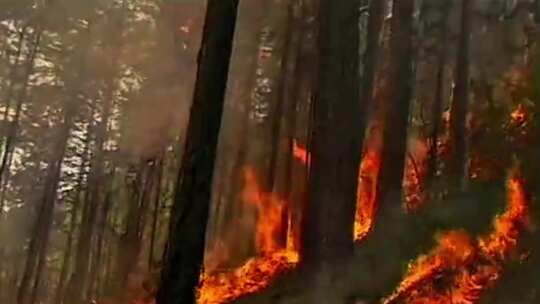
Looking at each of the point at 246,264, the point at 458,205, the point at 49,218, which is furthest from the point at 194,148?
the point at 458,205

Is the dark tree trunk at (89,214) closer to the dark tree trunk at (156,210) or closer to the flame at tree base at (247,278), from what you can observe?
the dark tree trunk at (156,210)

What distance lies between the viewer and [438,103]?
1.79 m

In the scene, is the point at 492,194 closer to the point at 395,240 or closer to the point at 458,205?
the point at 458,205

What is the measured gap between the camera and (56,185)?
5.76 ft

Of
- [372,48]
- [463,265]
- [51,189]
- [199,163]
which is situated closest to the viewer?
[199,163]

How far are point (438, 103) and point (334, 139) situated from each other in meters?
0.21

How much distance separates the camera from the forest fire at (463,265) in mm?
1611

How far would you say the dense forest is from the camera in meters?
1.63

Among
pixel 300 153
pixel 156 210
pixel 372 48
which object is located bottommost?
pixel 156 210

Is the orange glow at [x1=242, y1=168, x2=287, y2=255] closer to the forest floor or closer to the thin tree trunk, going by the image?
the forest floor

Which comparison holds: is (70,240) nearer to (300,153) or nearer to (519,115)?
(300,153)

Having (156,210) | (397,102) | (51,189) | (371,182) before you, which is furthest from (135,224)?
(397,102)

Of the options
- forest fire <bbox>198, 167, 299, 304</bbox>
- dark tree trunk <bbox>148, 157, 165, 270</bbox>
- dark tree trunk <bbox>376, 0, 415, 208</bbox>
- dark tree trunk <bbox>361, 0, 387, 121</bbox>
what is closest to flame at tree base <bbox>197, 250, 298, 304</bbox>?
forest fire <bbox>198, 167, 299, 304</bbox>

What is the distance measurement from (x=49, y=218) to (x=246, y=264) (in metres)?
0.37
